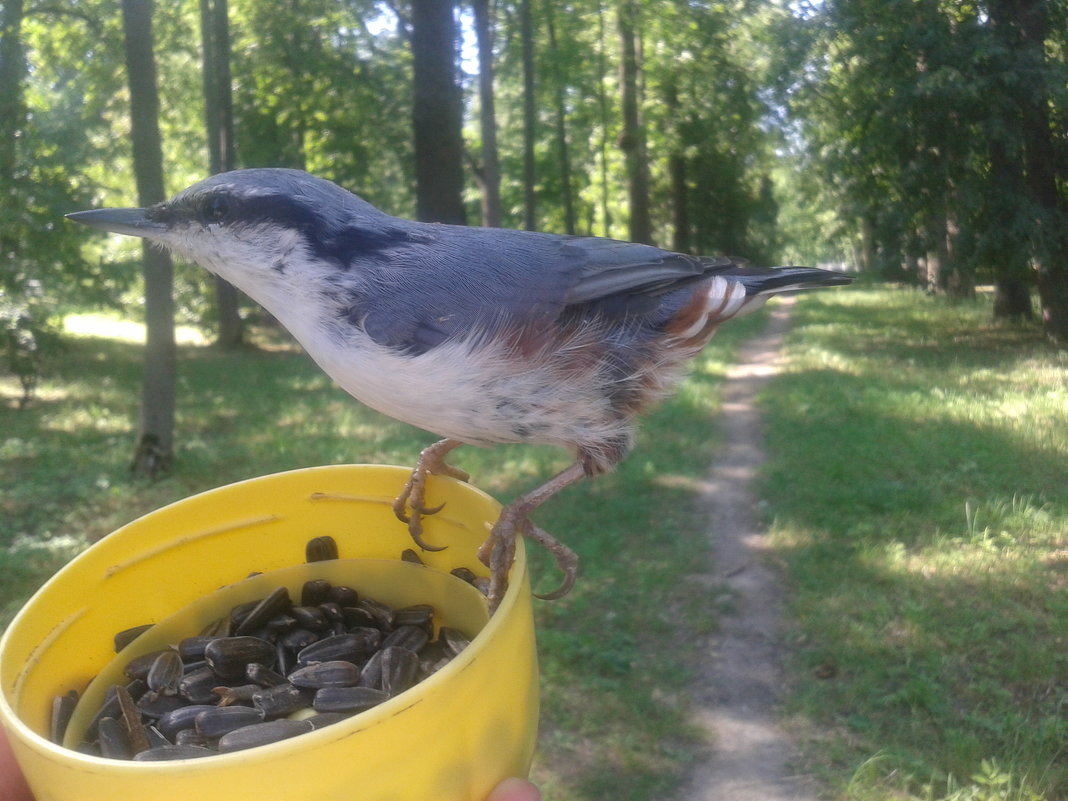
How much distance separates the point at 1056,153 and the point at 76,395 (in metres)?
9.65

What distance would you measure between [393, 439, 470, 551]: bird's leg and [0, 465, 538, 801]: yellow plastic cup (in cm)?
2

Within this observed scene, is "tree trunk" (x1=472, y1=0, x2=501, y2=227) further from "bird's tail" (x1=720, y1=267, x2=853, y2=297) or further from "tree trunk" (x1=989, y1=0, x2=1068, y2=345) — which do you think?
"bird's tail" (x1=720, y1=267, x2=853, y2=297)

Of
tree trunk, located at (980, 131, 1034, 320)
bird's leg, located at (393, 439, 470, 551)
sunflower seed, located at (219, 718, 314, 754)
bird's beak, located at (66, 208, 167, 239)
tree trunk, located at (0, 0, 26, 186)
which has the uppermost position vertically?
tree trunk, located at (0, 0, 26, 186)

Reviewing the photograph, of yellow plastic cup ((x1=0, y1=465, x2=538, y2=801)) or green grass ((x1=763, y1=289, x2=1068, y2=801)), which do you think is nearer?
yellow plastic cup ((x1=0, y1=465, x2=538, y2=801))

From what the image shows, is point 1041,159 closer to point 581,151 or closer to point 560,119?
point 560,119

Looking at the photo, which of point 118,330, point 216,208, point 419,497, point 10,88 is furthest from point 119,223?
point 118,330

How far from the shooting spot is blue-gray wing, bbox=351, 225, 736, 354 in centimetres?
160

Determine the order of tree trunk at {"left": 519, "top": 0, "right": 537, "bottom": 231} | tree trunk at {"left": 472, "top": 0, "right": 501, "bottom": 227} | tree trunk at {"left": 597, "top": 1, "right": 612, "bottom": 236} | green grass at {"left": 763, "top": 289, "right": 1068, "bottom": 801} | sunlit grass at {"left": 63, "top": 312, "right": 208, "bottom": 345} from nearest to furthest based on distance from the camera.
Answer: green grass at {"left": 763, "top": 289, "right": 1068, "bottom": 801} → tree trunk at {"left": 472, "top": 0, "right": 501, "bottom": 227} → tree trunk at {"left": 519, "top": 0, "right": 537, "bottom": 231} → tree trunk at {"left": 597, "top": 1, "right": 612, "bottom": 236} → sunlit grass at {"left": 63, "top": 312, "right": 208, "bottom": 345}

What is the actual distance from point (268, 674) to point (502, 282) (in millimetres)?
921

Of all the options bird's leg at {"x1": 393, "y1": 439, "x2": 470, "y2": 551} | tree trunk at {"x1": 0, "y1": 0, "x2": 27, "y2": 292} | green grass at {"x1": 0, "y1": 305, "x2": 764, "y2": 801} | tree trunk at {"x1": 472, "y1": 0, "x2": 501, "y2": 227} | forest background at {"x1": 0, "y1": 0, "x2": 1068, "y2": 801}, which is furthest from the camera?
tree trunk at {"x1": 472, "y1": 0, "x2": 501, "y2": 227}

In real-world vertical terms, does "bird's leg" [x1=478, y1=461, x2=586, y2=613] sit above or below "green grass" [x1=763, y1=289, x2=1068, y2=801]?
above

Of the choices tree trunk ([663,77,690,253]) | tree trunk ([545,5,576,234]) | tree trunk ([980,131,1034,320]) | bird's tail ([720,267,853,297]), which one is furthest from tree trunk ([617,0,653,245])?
bird's tail ([720,267,853,297])

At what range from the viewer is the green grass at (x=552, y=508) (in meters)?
3.03

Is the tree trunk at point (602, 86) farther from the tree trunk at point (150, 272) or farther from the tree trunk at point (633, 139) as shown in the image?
the tree trunk at point (150, 272)
